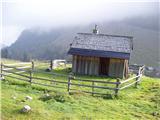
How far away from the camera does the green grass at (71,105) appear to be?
19152 millimetres

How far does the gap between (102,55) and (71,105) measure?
18344 millimetres

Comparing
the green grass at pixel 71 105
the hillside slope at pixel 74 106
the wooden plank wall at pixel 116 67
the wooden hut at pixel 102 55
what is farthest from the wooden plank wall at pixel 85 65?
the hillside slope at pixel 74 106

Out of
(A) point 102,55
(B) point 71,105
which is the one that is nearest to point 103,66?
(A) point 102,55

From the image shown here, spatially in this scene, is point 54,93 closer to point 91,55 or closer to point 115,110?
point 115,110

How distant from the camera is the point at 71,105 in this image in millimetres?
21172

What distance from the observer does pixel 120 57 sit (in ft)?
125

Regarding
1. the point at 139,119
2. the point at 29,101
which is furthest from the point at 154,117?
the point at 29,101

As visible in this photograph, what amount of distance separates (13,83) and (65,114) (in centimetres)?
866

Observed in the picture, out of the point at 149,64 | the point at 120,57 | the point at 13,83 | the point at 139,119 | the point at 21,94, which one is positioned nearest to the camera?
the point at 139,119

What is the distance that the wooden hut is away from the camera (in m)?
38.8

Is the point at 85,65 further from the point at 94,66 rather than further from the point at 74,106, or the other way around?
the point at 74,106

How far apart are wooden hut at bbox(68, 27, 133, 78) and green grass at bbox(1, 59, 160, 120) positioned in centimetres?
1168

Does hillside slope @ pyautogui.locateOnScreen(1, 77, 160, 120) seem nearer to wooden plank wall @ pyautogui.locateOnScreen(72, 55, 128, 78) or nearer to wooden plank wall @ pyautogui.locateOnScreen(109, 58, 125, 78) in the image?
wooden plank wall @ pyautogui.locateOnScreen(109, 58, 125, 78)

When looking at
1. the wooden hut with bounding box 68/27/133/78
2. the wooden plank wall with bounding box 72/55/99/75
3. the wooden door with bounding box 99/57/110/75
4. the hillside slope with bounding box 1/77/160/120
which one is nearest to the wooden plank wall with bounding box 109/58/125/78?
the wooden hut with bounding box 68/27/133/78
